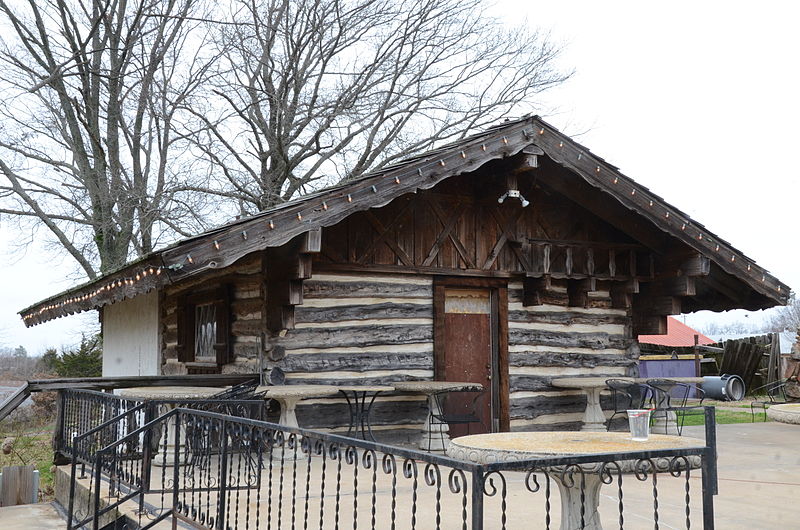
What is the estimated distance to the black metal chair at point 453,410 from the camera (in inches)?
379

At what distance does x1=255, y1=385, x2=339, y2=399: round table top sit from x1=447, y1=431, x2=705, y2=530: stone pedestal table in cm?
412

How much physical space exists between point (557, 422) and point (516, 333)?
1486 millimetres

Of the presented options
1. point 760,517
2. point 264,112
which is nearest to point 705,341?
point 264,112

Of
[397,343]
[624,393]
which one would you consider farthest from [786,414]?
[397,343]

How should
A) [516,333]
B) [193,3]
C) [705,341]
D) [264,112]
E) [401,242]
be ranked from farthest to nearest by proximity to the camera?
[705,341] < [264,112] < [193,3] < [516,333] < [401,242]

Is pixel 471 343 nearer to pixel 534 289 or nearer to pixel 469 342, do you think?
pixel 469 342

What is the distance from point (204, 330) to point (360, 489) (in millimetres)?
5092

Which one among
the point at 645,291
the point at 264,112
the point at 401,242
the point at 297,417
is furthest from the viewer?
the point at 264,112

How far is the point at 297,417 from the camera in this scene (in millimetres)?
9477

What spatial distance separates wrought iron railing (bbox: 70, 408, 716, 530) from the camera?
3.64 metres

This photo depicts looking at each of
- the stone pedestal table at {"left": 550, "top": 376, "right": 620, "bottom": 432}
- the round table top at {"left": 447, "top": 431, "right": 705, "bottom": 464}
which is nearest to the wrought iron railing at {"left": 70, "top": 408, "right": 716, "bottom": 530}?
the round table top at {"left": 447, "top": 431, "right": 705, "bottom": 464}

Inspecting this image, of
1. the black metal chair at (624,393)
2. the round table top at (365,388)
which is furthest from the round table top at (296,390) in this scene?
the black metal chair at (624,393)

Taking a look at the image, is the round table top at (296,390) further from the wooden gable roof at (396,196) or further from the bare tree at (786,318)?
the bare tree at (786,318)

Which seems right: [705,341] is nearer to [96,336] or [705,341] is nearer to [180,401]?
[96,336]
